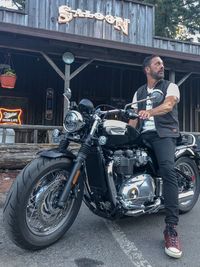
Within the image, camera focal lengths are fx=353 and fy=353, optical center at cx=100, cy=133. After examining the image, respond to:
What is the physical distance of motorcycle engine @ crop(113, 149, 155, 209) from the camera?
347 centimetres

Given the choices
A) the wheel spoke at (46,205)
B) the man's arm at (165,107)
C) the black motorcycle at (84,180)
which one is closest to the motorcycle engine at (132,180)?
the black motorcycle at (84,180)

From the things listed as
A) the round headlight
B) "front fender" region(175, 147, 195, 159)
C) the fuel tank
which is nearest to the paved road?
"front fender" region(175, 147, 195, 159)

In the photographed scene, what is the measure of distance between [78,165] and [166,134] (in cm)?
105

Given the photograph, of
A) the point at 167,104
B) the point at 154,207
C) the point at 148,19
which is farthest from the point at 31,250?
the point at 148,19

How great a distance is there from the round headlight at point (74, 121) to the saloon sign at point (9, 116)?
6948 mm

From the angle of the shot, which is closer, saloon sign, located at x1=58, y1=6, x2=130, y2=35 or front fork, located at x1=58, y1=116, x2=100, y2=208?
front fork, located at x1=58, y1=116, x2=100, y2=208

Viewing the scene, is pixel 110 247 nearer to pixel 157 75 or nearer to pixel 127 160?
pixel 127 160

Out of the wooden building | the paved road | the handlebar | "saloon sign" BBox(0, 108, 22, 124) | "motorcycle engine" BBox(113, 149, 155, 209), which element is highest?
the wooden building

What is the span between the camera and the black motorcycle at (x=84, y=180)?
294 centimetres

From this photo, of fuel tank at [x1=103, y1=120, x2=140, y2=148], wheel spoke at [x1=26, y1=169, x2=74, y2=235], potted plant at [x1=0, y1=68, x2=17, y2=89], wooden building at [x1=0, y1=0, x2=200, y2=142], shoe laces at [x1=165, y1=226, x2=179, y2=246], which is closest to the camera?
wheel spoke at [x1=26, y1=169, x2=74, y2=235]

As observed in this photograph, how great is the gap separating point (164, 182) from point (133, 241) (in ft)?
2.14

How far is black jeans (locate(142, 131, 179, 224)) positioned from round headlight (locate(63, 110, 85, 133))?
89 centimetres

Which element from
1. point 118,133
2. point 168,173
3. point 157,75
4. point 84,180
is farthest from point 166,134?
point 84,180

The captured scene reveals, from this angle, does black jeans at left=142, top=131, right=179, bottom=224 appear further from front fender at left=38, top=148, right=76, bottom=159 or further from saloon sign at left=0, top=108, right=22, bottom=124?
saloon sign at left=0, top=108, right=22, bottom=124
